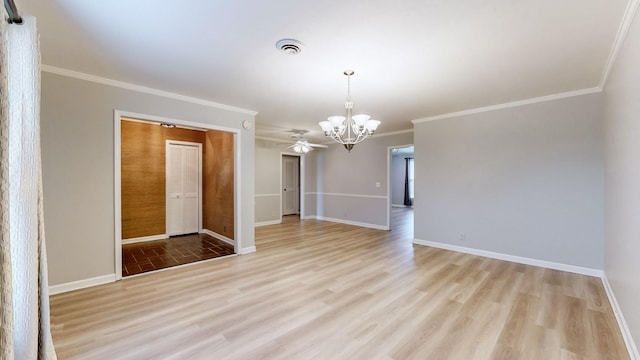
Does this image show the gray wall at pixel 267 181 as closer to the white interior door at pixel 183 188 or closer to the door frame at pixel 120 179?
the white interior door at pixel 183 188

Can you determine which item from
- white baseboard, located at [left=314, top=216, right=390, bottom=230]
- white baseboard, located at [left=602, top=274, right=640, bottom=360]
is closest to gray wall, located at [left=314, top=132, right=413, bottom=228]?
white baseboard, located at [left=314, top=216, right=390, bottom=230]

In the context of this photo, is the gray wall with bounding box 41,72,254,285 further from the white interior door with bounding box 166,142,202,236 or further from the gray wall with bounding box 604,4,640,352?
the gray wall with bounding box 604,4,640,352

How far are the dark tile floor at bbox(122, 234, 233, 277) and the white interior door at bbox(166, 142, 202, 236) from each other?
0.36 metres

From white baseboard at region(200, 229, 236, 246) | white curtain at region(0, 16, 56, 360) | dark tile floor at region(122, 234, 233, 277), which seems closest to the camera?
white curtain at region(0, 16, 56, 360)

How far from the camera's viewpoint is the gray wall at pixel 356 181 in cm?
686

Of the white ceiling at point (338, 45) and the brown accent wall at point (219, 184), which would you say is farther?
the brown accent wall at point (219, 184)

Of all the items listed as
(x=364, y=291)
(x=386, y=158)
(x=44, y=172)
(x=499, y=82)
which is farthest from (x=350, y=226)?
(x=44, y=172)

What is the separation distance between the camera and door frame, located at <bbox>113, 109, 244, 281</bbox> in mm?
3354

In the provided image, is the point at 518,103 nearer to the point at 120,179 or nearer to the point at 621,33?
the point at 621,33

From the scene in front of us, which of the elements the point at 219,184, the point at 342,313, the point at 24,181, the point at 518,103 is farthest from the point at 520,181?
the point at 219,184

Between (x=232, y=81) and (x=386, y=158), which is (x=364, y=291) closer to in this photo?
(x=232, y=81)

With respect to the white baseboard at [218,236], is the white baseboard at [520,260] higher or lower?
lower

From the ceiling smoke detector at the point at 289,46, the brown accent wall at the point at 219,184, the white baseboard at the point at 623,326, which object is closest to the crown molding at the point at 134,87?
the brown accent wall at the point at 219,184

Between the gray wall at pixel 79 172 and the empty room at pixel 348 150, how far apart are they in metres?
0.02
